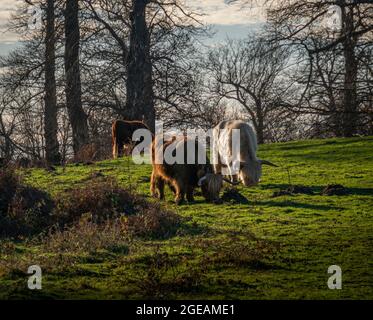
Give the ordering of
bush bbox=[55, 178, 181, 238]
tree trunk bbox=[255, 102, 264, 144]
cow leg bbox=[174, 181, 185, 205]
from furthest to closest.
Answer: tree trunk bbox=[255, 102, 264, 144], cow leg bbox=[174, 181, 185, 205], bush bbox=[55, 178, 181, 238]

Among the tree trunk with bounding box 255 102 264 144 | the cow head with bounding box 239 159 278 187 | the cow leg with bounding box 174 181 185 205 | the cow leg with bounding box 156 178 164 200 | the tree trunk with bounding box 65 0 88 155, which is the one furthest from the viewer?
the tree trunk with bounding box 255 102 264 144

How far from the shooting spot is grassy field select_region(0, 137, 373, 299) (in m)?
10.1

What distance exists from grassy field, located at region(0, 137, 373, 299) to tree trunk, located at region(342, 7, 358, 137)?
7.82m

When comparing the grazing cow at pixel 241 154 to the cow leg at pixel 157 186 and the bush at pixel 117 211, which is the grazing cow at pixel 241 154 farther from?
the bush at pixel 117 211

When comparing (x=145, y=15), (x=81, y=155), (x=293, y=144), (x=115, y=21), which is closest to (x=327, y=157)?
(x=293, y=144)

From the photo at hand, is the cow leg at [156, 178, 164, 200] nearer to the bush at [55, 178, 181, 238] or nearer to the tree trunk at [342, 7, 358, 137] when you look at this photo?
the bush at [55, 178, 181, 238]

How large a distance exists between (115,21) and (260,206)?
2033cm

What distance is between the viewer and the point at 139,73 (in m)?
32.8

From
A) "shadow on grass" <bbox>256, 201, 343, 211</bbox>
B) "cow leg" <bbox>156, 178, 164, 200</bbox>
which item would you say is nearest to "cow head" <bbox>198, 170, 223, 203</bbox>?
"shadow on grass" <bbox>256, 201, 343, 211</bbox>

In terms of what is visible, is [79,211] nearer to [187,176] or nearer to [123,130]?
[187,176]

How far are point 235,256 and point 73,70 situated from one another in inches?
965

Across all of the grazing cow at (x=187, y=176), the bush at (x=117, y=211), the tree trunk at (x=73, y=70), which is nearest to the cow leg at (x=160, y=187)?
the grazing cow at (x=187, y=176)

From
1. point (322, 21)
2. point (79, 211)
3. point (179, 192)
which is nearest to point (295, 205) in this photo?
point (179, 192)

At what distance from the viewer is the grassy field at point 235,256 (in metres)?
10.1
